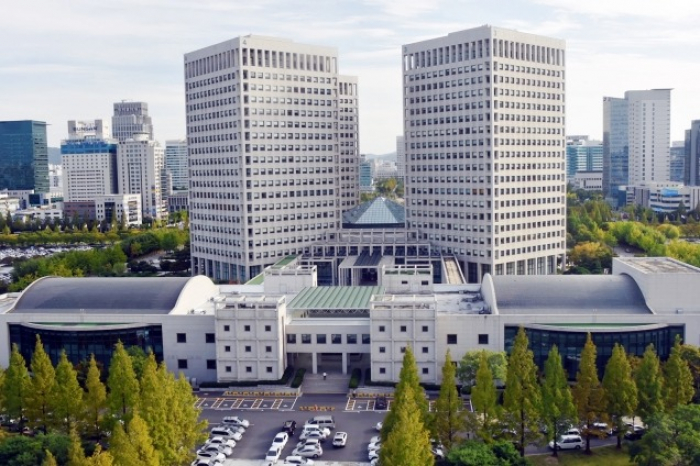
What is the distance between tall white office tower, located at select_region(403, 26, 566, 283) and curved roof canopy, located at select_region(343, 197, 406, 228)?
845cm

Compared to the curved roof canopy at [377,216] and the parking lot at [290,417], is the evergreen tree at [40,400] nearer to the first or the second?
the parking lot at [290,417]

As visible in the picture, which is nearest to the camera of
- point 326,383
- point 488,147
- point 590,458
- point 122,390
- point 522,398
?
point 522,398

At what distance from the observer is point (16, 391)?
167 feet

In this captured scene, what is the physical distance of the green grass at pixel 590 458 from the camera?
1833 inches

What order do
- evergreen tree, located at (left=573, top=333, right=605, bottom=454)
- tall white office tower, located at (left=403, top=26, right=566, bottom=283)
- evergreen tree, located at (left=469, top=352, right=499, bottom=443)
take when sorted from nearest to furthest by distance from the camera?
evergreen tree, located at (left=469, top=352, right=499, bottom=443), evergreen tree, located at (left=573, top=333, right=605, bottom=454), tall white office tower, located at (left=403, top=26, right=566, bottom=283)

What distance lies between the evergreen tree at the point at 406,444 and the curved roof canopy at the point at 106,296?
100 feet

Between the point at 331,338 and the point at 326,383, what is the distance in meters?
3.82

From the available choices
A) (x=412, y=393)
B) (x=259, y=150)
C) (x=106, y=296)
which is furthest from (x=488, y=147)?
(x=412, y=393)

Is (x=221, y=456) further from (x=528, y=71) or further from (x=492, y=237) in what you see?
(x=528, y=71)

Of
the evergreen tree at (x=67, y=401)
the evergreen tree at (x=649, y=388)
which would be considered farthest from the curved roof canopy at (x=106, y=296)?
the evergreen tree at (x=649, y=388)

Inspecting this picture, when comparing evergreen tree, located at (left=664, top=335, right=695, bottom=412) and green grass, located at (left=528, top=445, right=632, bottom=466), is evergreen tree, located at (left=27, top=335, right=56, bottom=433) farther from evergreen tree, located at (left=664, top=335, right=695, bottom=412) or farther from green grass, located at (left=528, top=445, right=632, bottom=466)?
evergreen tree, located at (left=664, top=335, right=695, bottom=412)

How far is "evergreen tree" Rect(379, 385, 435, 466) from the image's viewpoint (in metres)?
39.3

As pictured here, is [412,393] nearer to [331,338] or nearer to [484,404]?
[484,404]

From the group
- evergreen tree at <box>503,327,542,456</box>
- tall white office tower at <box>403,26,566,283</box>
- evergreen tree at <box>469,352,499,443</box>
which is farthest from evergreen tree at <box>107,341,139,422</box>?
tall white office tower at <box>403,26,566,283</box>
